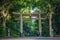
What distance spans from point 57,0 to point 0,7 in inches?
216

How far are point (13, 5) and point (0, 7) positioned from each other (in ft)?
4.64

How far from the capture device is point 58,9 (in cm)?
1939

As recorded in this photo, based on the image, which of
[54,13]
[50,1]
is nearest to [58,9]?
[54,13]

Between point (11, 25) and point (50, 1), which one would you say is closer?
point (50, 1)

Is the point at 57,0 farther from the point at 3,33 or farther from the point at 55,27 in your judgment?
the point at 3,33

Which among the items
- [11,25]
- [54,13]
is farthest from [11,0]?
[54,13]

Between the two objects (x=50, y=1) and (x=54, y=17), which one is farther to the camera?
(x=54, y=17)

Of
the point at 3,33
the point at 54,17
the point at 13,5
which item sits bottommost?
the point at 3,33

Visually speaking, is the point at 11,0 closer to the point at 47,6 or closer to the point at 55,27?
the point at 47,6

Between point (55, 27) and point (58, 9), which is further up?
point (58, 9)

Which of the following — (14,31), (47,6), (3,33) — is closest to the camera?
(3,33)

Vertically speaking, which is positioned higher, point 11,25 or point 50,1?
point 50,1

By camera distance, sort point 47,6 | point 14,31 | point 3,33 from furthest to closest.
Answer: point 14,31, point 47,6, point 3,33

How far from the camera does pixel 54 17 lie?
1972cm
